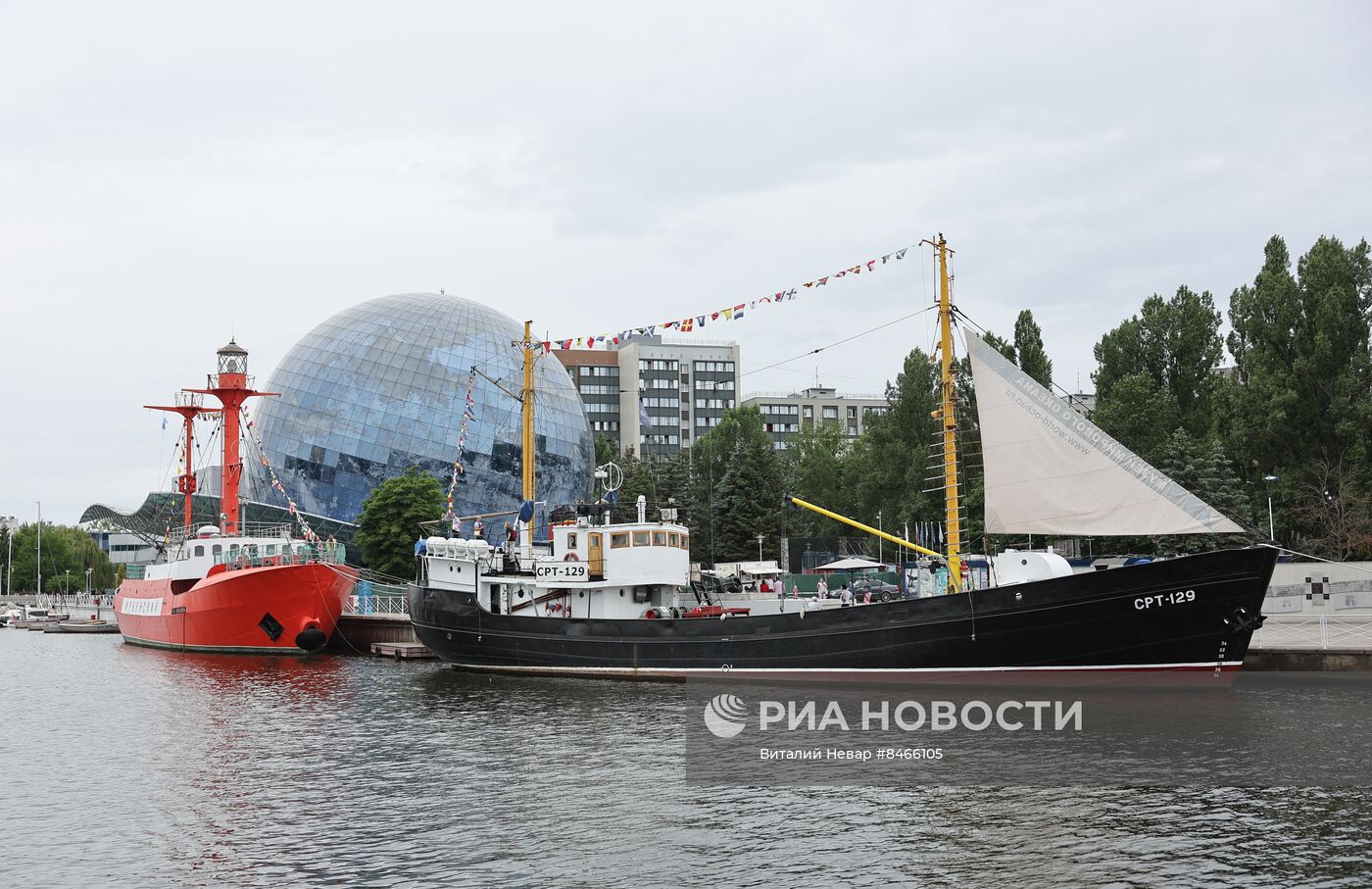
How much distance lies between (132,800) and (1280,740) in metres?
21.7

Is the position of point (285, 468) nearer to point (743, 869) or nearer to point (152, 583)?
point (152, 583)

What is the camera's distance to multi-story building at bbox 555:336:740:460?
481 feet

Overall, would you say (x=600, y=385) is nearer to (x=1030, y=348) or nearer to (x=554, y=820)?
(x=1030, y=348)

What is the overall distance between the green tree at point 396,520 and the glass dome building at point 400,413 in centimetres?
1161

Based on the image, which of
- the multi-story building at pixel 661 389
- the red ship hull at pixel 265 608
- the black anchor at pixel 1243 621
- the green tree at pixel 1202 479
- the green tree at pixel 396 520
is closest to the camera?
the black anchor at pixel 1243 621

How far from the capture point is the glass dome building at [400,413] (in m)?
78.8

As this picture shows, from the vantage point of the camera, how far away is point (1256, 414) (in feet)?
185

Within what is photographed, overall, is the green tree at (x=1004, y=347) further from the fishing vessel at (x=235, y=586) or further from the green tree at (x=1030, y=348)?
the fishing vessel at (x=235, y=586)

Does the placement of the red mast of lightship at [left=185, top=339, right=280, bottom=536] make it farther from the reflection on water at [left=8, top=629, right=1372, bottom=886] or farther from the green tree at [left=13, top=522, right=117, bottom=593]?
the green tree at [left=13, top=522, right=117, bottom=593]

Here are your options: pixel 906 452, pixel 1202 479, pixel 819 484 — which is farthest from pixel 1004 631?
pixel 819 484

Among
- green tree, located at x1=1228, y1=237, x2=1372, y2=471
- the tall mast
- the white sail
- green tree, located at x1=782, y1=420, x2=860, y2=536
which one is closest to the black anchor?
the white sail

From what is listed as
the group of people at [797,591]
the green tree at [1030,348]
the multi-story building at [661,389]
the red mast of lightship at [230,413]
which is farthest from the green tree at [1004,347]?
the multi-story building at [661,389]

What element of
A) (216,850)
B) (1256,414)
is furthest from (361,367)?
(216,850)

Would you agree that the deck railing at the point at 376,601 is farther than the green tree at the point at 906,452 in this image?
No
